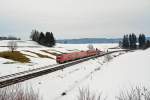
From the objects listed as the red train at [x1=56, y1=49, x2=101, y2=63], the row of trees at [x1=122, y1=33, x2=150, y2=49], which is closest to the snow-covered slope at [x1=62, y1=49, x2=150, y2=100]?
the red train at [x1=56, y1=49, x2=101, y2=63]

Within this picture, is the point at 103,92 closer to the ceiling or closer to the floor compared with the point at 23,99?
closer to the floor

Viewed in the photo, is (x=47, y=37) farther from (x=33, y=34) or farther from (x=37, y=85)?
(x=37, y=85)

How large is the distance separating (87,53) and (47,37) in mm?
46896

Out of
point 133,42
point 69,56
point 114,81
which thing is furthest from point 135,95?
point 133,42

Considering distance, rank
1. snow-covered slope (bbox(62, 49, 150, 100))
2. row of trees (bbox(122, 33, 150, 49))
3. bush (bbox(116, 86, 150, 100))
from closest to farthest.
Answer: bush (bbox(116, 86, 150, 100)) → snow-covered slope (bbox(62, 49, 150, 100)) → row of trees (bbox(122, 33, 150, 49))

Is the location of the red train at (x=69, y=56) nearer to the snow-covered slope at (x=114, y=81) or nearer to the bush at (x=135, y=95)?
the snow-covered slope at (x=114, y=81)

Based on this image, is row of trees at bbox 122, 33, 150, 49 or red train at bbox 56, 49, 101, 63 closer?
red train at bbox 56, 49, 101, 63

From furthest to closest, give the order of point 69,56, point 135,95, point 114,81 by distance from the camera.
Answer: point 69,56 < point 114,81 < point 135,95

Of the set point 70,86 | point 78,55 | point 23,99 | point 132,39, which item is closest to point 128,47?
point 132,39

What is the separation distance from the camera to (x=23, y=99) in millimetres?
7609

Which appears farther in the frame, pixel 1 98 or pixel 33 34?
pixel 33 34

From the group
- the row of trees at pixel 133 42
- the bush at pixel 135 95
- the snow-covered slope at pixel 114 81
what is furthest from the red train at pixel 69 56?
the row of trees at pixel 133 42

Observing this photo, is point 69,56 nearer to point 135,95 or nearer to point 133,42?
point 135,95

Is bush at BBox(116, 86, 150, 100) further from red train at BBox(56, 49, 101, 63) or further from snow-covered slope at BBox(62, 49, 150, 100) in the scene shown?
red train at BBox(56, 49, 101, 63)
